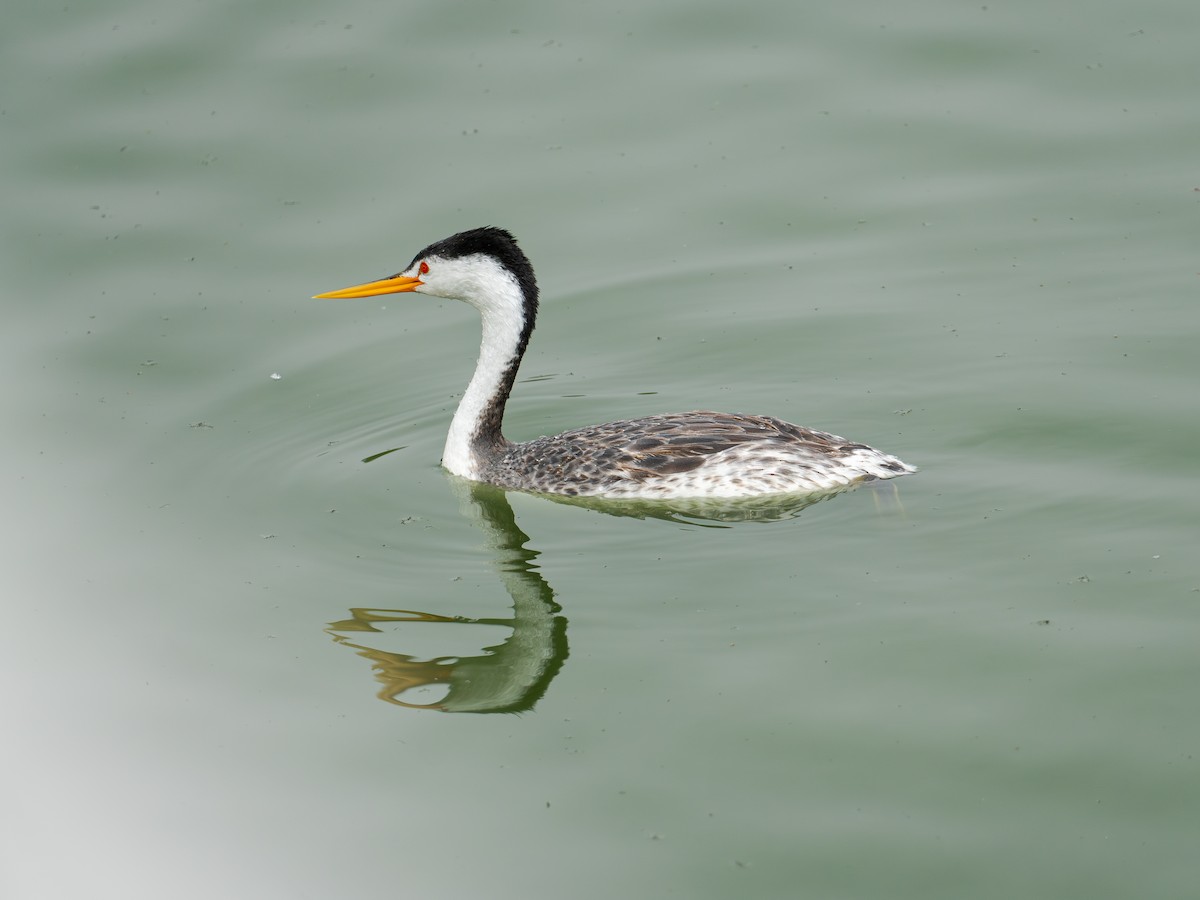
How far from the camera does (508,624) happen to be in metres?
7.61

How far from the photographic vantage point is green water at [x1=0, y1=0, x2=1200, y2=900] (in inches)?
239

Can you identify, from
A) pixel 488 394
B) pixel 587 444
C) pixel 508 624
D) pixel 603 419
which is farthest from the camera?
pixel 603 419

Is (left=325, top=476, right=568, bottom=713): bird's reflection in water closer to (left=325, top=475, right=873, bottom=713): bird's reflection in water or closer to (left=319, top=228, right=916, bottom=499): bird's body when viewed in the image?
(left=325, top=475, right=873, bottom=713): bird's reflection in water

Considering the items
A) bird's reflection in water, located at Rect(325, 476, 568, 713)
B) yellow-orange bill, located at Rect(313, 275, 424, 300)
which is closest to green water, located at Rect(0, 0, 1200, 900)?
bird's reflection in water, located at Rect(325, 476, 568, 713)

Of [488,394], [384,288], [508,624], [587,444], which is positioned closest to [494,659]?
[508,624]

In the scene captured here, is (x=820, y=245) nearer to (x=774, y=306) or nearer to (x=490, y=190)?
(x=774, y=306)

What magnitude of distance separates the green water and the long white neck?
0.90 ft

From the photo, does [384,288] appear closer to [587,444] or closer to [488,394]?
[488,394]

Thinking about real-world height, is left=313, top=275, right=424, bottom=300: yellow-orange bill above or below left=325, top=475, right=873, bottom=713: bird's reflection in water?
above

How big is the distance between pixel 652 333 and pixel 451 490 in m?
2.40

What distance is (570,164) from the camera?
13.3 metres

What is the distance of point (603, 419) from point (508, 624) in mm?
2733

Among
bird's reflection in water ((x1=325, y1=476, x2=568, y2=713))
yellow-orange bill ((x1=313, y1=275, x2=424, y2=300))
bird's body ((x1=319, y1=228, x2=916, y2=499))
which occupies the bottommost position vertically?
bird's reflection in water ((x1=325, y1=476, x2=568, y2=713))

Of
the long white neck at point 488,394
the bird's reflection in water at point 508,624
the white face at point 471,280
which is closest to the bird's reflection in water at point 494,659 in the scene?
the bird's reflection in water at point 508,624
